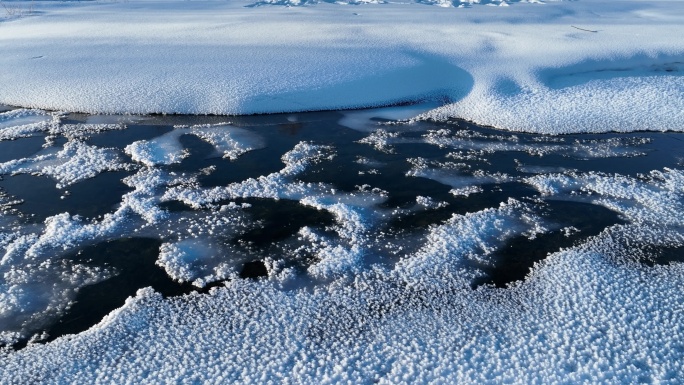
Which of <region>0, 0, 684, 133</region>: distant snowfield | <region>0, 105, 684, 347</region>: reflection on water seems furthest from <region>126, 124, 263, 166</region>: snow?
<region>0, 0, 684, 133</region>: distant snowfield

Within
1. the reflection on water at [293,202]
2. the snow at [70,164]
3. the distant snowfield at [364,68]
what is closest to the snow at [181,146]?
the reflection on water at [293,202]

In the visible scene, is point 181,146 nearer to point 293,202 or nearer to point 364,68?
point 293,202

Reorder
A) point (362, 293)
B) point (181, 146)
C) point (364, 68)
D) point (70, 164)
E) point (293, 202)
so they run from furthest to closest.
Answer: point (364, 68) → point (181, 146) → point (70, 164) → point (293, 202) → point (362, 293)

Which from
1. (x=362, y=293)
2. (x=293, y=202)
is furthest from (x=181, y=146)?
(x=362, y=293)

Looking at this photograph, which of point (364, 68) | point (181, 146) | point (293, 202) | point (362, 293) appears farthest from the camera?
point (364, 68)

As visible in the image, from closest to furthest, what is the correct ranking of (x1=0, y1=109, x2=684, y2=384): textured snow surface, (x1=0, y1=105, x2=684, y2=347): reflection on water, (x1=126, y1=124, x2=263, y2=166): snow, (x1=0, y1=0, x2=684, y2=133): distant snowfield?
(x1=0, y1=109, x2=684, y2=384): textured snow surface
(x1=0, y1=105, x2=684, y2=347): reflection on water
(x1=126, y1=124, x2=263, y2=166): snow
(x1=0, y1=0, x2=684, y2=133): distant snowfield

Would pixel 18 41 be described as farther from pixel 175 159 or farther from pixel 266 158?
pixel 266 158

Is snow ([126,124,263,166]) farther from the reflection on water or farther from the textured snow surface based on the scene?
the textured snow surface

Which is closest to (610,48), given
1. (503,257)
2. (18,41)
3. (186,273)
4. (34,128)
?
(503,257)

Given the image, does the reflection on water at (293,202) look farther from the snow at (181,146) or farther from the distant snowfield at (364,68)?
the distant snowfield at (364,68)
